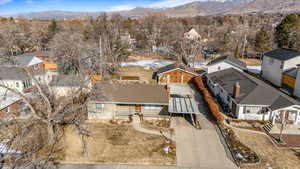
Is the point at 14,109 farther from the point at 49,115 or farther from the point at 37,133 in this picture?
the point at 49,115

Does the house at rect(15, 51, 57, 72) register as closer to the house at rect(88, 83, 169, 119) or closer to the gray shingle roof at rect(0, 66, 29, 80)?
the gray shingle roof at rect(0, 66, 29, 80)

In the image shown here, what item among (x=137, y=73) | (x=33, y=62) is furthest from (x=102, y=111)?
(x=33, y=62)

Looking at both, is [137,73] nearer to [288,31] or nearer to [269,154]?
[269,154]

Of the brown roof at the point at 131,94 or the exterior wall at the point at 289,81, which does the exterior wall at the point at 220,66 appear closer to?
the exterior wall at the point at 289,81

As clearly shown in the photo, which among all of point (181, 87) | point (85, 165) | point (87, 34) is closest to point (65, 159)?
point (85, 165)

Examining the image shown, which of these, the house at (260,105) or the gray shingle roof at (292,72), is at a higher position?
the gray shingle roof at (292,72)

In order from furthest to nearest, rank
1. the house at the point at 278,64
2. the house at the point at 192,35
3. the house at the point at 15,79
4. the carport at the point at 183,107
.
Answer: the house at the point at 192,35, the house at the point at 278,64, the house at the point at 15,79, the carport at the point at 183,107

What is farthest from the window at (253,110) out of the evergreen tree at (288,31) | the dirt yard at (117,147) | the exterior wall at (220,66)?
the evergreen tree at (288,31)
